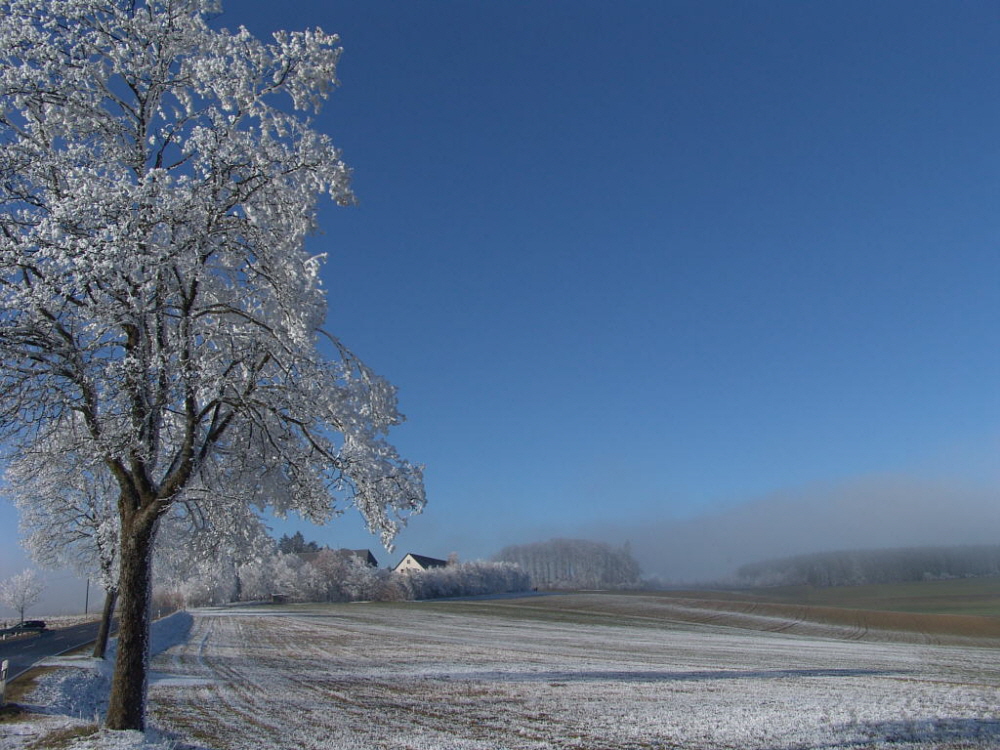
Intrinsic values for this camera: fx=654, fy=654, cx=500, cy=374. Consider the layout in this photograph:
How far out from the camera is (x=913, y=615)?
68.6 m

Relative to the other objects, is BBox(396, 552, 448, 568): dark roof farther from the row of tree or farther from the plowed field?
the plowed field

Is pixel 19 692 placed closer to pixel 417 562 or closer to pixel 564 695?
pixel 564 695

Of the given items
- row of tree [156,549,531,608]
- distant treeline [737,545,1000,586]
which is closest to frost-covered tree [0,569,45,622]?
row of tree [156,549,531,608]

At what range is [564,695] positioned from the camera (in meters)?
19.0

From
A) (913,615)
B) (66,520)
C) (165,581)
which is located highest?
(66,520)

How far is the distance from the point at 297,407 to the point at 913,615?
255ft

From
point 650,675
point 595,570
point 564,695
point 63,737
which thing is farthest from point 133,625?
point 595,570

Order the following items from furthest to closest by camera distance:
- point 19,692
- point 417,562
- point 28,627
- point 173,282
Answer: point 417,562, point 28,627, point 19,692, point 173,282

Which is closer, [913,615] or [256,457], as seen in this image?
[256,457]

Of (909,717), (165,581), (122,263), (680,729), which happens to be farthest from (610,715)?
(165,581)

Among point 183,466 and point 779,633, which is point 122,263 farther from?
point 779,633

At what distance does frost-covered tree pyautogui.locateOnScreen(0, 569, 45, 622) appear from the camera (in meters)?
89.0

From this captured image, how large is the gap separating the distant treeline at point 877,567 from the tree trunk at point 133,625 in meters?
153

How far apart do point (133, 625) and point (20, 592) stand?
100556 mm
